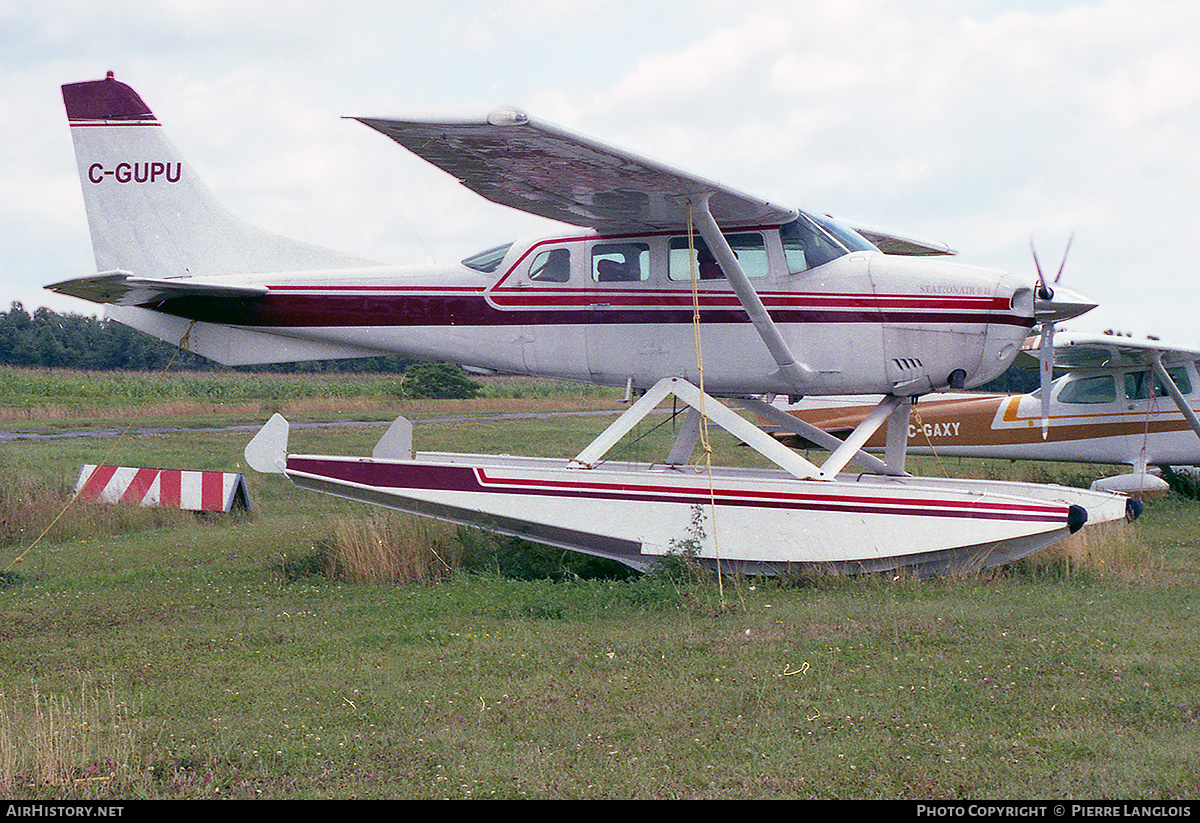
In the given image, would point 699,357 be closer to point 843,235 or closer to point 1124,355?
point 843,235

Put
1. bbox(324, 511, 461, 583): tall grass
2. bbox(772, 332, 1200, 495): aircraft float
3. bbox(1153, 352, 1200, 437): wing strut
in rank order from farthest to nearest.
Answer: bbox(772, 332, 1200, 495): aircraft float, bbox(1153, 352, 1200, 437): wing strut, bbox(324, 511, 461, 583): tall grass

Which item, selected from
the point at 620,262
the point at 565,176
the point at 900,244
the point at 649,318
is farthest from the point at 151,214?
the point at 900,244

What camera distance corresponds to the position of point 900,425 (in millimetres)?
10703

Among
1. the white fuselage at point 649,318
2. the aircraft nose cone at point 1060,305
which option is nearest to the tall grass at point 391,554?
the white fuselage at point 649,318

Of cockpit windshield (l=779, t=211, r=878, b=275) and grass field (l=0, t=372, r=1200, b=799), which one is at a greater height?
cockpit windshield (l=779, t=211, r=878, b=275)

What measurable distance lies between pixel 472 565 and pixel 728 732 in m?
5.03

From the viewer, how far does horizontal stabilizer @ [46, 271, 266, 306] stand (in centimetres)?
965

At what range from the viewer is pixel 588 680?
19.4ft

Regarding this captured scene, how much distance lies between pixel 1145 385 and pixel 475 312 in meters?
12.0

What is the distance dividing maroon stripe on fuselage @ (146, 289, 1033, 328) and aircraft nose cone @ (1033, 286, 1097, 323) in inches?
12.0

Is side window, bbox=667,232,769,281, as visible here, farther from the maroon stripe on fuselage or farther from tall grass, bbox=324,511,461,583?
tall grass, bbox=324,511,461,583

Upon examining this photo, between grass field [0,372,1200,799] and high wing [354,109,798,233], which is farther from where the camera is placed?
high wing [354,109,798,233]

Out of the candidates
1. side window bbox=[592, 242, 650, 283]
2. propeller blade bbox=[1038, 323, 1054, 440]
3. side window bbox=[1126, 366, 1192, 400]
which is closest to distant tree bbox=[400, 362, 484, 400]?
side window bbox=[1126, 366, 1192, 400]
